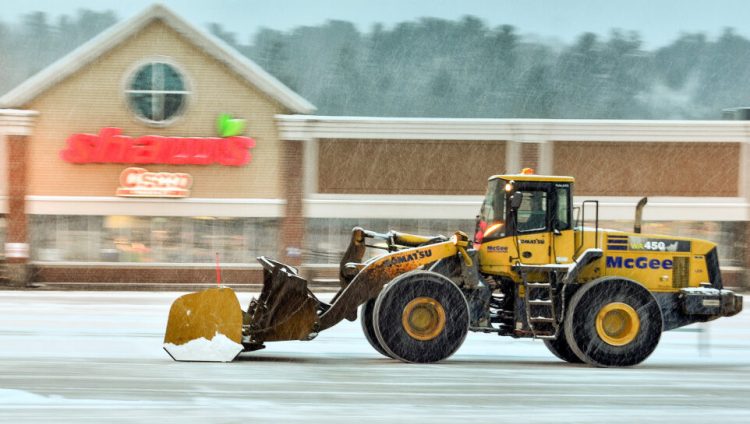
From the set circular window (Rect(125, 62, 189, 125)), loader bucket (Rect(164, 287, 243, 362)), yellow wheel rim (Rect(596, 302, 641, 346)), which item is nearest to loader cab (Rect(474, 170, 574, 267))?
yellow wheel rim (Rect(596, 302, 641, 346))

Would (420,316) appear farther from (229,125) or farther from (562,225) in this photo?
(229,125)

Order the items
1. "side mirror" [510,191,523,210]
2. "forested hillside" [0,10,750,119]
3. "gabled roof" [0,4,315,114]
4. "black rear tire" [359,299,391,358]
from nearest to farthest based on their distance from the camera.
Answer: "side mirror" [510,191,523,210]
"black rear tire" [359,299,391,358]
"gabled roof" [0,4,315,114]
"forested hillside" [0,10,750,119]

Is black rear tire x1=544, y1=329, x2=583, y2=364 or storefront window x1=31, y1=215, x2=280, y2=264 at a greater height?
storefront window x1=31, y1=215, x2=280, y2=264

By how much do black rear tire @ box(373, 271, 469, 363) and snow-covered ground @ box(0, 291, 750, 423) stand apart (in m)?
0.23

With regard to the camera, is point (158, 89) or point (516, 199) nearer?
point (516, 199)

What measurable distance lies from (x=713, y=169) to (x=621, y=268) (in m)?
22.8

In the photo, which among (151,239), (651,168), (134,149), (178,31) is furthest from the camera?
(651,168)

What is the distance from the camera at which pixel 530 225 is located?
12.5 meters

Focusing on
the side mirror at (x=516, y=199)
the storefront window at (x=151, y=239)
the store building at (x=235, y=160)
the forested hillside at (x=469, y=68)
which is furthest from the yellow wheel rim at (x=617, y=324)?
the forested hillside at (x=469, y=68)

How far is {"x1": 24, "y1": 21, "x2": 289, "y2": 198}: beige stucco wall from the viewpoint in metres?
33.2

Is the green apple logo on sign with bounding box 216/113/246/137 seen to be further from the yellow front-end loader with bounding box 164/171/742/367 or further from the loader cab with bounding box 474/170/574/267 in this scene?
the loader cab with bounding box 474/170/574/267

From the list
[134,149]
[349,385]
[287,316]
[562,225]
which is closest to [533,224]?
[562,225]

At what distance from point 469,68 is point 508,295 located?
87.1 meters

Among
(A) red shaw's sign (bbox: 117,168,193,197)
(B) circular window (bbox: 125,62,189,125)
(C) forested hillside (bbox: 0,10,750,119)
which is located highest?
(C) forested hillside (bbox: 0,10,750,119)
